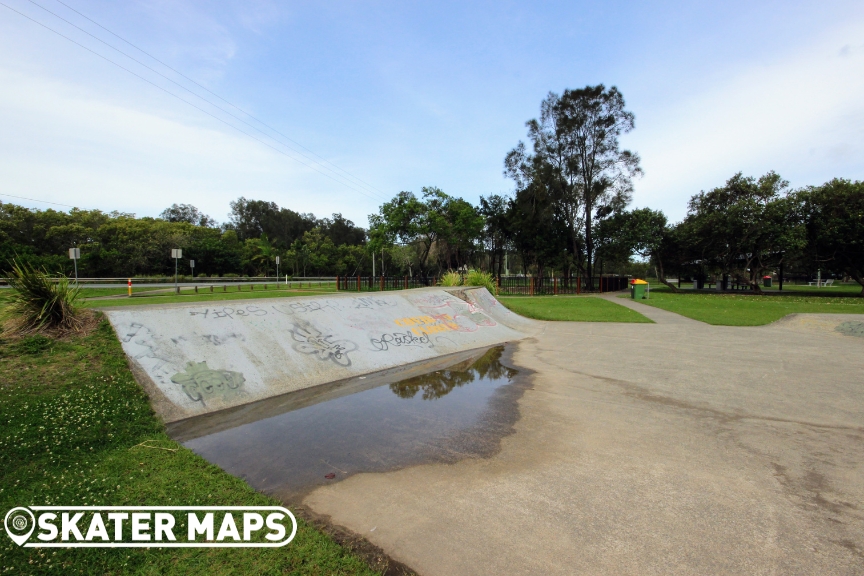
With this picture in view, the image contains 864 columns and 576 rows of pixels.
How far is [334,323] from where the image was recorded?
9.22m

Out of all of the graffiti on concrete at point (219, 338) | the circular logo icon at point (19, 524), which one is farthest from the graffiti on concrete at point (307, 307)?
the circular logo icon at point (19, 524)

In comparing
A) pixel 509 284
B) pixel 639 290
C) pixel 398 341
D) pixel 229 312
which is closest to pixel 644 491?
pixel 398 341

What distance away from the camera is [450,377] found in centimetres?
778

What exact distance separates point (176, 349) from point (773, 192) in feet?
127

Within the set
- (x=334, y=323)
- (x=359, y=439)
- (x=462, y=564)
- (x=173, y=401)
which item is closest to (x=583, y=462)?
(x=462, y=564)

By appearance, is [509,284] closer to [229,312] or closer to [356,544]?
[229,312]

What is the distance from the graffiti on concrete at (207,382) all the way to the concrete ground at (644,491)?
3.16 m

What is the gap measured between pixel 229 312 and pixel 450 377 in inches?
175

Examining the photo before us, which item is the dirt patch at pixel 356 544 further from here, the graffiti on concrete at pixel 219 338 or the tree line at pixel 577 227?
the tree line at pixel 577 227

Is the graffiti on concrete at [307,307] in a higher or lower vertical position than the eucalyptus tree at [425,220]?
lower

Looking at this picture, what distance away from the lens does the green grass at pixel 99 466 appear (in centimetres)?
260

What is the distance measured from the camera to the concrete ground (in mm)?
2689

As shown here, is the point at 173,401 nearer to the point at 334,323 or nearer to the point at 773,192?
the point at 334,323

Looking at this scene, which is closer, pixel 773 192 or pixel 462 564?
pixel 462 564
